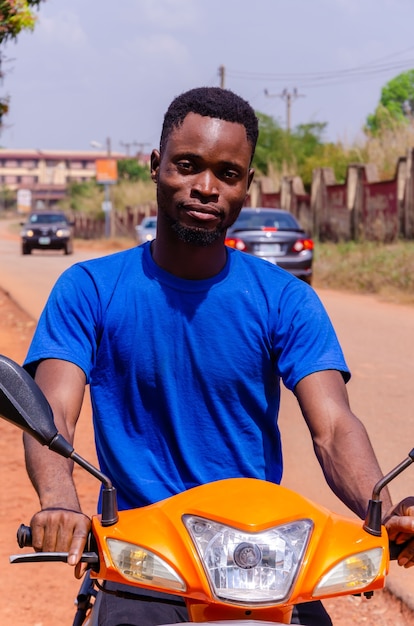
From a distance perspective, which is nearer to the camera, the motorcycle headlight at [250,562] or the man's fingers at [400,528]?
the motorcycle headlight at [250,562]

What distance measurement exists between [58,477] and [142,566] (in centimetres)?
51

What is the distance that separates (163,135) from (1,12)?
8.38m

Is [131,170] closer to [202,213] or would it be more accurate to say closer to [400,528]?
[202,213]

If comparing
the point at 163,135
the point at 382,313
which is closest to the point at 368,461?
the point at 163,135

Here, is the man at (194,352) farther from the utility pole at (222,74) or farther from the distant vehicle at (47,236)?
the utility pole at (222,74)

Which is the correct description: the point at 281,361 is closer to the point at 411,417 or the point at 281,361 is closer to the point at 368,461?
the point at 368,461

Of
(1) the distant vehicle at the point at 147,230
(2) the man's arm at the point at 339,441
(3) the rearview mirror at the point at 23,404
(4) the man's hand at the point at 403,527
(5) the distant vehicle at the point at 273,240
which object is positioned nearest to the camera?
(3) the rearview mirror at the point at 23,404

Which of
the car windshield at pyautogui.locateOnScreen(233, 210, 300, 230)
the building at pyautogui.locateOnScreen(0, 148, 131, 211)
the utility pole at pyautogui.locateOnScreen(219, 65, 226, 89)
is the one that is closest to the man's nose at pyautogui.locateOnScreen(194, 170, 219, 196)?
the car windshield at pyautogui.locateOnScreen(233, 210, 300, 230)

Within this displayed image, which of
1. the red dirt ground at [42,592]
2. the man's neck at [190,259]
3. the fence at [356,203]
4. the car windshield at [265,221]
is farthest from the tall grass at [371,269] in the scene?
the man's neck at [190,259]

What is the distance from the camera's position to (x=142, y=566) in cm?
184

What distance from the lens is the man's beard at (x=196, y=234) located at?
270 centimetres

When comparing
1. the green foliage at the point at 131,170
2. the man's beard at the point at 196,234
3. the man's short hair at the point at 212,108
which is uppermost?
the man's short hair at the point at 212,108

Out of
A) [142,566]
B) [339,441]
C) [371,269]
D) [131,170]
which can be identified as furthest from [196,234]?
[131,170]

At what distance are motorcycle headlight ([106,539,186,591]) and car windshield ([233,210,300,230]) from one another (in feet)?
55.6
